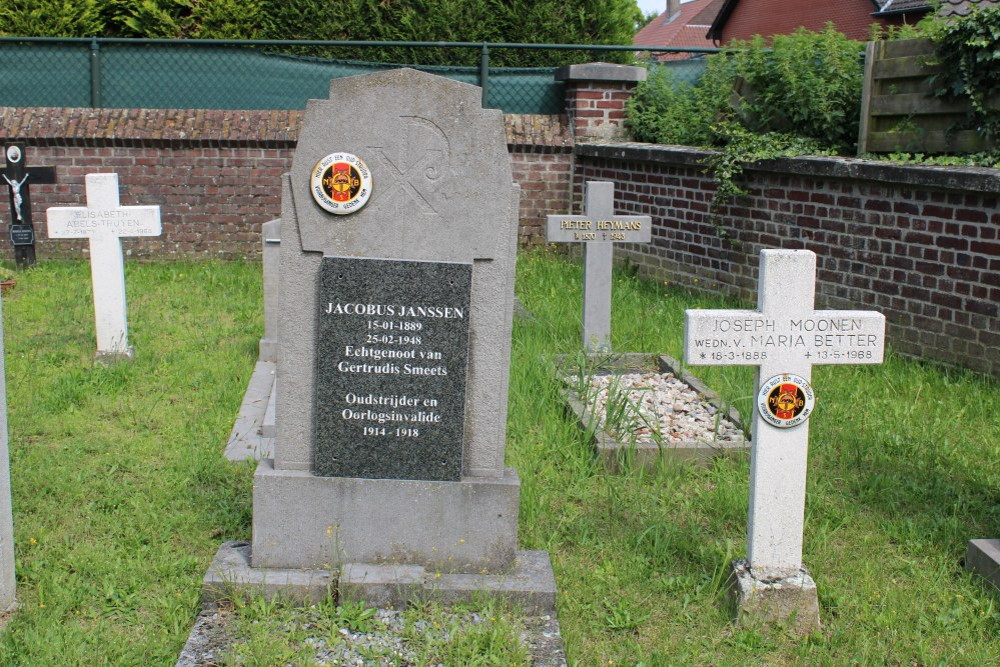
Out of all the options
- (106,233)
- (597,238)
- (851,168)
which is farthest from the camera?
(851,168)

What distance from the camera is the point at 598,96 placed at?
11547 millimetres

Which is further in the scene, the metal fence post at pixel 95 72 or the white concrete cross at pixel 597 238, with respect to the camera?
the metal fence post at pixel 95 72

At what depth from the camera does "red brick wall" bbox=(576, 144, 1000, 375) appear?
6.91 metres

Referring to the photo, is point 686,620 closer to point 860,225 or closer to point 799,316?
point 799,316

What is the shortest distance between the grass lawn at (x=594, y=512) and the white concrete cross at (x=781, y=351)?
1.34 feet

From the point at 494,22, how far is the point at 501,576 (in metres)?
9.78

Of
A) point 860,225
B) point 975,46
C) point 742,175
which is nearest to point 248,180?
point 742,175

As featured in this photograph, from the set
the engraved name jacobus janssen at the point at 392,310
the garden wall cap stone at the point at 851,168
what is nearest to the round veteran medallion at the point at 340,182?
the engraved name jacobus janssen at the point at 392,310

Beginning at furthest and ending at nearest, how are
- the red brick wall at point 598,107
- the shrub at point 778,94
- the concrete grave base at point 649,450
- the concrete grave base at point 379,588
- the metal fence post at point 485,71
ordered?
1. the metal fence post at point 485,71
2. the red brick wall at point 598,107
3. the shrub at point 778,94
4. the concrete grave base at point 649,450
5. the concrete grave base at point 379,588

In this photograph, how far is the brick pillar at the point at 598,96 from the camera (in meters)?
11.4

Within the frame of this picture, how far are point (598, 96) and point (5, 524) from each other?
28.9ft

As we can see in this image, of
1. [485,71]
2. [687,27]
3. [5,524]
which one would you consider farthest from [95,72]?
[687,27]

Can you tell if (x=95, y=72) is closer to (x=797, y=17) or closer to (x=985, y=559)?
(x=985, y=559)

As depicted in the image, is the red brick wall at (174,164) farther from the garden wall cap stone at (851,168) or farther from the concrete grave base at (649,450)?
the concrete grave base at (649,450)
